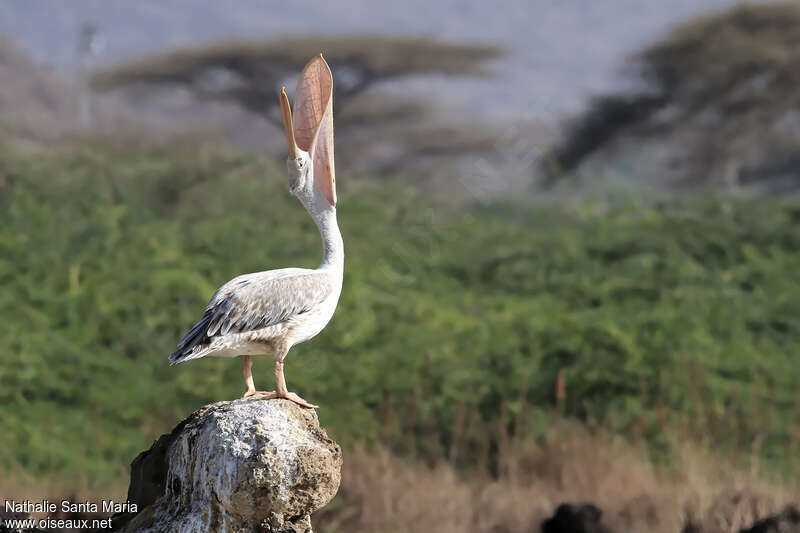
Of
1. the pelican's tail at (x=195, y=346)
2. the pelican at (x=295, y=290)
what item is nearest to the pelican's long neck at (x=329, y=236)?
the pelican at (x=295, y=290)

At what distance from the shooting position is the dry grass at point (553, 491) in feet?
22.3

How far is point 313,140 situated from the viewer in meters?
3.78

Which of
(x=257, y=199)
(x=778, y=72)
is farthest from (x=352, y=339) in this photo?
(x=778, y=72)

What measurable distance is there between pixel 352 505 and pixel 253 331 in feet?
12.0

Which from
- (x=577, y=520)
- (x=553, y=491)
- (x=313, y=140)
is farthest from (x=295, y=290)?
(x=553, y=491)

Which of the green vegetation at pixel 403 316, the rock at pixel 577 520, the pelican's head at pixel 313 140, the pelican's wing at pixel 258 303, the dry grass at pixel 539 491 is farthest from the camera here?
the green vegetation at pixel 403 316

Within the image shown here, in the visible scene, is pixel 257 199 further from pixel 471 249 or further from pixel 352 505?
pixel 352 505

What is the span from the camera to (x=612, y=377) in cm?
897

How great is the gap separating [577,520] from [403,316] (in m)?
4.17

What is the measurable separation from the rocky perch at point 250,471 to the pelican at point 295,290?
149mm

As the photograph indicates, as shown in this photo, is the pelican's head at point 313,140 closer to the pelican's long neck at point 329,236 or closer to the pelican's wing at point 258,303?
the pelican's long neck at point 329,236

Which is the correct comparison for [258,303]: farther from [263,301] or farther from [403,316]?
[403,316]

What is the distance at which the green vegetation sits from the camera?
8.67 metres

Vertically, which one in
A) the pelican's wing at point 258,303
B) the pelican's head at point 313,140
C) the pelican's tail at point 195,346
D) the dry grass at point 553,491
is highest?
the pelican's head at point 313,140
